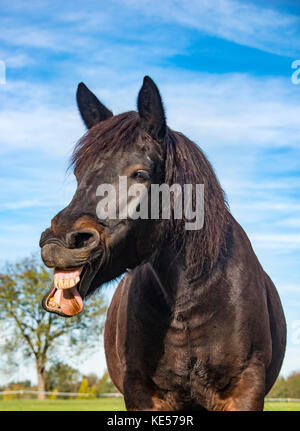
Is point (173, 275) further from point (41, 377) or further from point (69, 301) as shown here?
point (41, 377)

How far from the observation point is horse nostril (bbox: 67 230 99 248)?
3.41 metres

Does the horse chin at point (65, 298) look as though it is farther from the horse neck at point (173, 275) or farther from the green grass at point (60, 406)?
the green grass at point (60, 406)

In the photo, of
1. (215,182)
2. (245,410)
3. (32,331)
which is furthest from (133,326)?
(32,331)

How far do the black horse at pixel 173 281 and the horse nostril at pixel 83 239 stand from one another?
94mm

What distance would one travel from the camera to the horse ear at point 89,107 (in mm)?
4824

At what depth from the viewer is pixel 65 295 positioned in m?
3.48

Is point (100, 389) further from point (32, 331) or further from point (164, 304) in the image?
point (164, 304)

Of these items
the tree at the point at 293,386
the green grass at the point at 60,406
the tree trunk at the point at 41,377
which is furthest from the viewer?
the tree trunk at the point at 41,377

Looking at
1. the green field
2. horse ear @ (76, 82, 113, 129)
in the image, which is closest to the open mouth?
horse ear @ (76, 82, 113, 129)

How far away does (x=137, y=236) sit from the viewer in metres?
3.89

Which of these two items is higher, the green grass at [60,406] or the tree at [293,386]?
the green grass at [60,406]

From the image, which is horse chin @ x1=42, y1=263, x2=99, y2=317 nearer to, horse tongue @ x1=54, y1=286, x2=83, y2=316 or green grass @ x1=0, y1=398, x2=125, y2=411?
horse tongue @ x1=54, y1=286, x2=83, y2=316

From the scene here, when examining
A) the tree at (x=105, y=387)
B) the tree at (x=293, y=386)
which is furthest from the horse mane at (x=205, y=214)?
the tree at (x=105, y=387)
